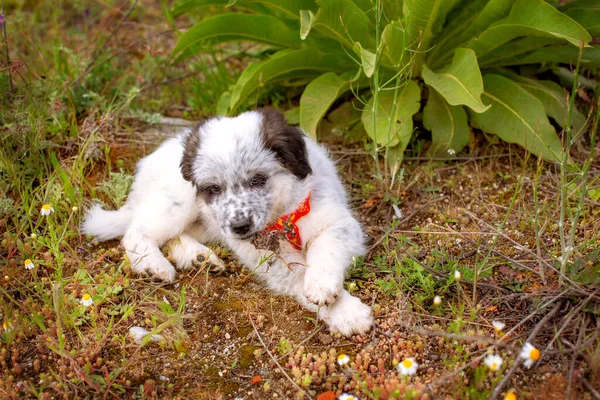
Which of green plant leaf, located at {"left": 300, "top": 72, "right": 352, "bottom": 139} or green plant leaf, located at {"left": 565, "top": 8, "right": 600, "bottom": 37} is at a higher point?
green plant leaf, located at {"left": 565, "top": 8, "right": 600, "bottom": 37}

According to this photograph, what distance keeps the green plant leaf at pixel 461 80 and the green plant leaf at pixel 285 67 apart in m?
0.73

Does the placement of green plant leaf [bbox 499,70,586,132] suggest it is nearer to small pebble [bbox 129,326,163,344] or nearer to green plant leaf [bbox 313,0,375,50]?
green plant leaf [bbox 313,0,375,50]

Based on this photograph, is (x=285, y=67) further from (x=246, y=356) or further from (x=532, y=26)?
(x=246, y=356)

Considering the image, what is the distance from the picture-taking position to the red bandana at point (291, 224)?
3264 millimetres

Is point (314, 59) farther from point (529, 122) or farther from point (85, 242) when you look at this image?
point (85, 242)

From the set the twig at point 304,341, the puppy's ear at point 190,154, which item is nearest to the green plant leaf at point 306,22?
the puppy's ear at point 190,154

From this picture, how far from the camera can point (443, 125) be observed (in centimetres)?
418

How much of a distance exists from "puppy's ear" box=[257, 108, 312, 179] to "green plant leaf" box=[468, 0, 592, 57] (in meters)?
1.42

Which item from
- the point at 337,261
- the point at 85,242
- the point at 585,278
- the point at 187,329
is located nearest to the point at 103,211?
the point at 85,242

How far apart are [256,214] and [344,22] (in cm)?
153

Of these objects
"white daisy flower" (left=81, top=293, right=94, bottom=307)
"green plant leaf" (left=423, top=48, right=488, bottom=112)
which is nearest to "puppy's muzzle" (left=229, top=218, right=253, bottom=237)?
"white daisy flower" (left=81, top=293, right=94, bottom=307)

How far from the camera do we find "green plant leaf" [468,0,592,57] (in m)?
3.30

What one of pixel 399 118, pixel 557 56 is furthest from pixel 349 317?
pixel 557 56

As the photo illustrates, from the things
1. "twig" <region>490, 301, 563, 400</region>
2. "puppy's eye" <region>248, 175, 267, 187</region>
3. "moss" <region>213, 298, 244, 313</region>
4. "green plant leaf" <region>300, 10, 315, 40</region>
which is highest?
"green plant leaf" <region>300, 10, 315, 40</region>
